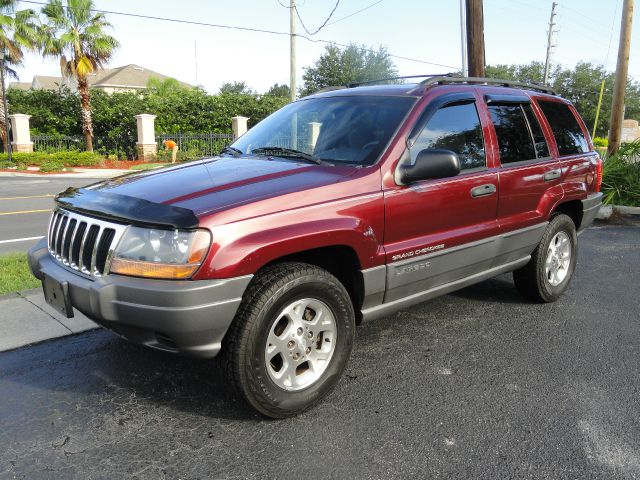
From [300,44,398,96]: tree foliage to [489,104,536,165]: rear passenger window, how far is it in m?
51.9

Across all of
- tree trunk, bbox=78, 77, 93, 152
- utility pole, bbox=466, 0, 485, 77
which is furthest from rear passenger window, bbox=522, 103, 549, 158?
tree trunk, bbox=78, 77, 93, 152

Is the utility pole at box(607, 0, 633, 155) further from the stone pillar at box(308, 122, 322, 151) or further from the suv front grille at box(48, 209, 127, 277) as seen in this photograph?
the suv front grille at box(48, 209, 127, 277)

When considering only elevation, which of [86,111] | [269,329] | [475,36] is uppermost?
[475,36]

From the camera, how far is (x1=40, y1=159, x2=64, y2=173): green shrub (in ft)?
74.5

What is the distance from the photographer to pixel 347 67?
55.6m

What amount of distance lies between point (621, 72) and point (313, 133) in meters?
12.6

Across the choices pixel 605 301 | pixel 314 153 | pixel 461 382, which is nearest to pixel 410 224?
pixel 314 153

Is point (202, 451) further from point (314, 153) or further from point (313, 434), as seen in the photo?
point (314, 153)

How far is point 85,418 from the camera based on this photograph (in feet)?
9.95

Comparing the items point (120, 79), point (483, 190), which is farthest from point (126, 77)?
point (483, 190)

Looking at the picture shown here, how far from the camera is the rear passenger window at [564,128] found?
16.1ft

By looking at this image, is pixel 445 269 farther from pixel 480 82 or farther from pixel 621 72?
pixel 621 72

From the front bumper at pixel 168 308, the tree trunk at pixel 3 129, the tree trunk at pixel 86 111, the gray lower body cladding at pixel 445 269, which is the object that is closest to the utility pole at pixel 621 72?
the gray lower body cladding at pixel 445 269

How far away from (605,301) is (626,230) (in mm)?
4495
